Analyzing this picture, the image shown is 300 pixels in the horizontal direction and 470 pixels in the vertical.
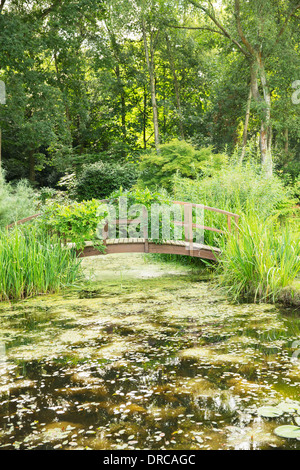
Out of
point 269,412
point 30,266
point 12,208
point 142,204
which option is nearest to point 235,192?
point 142,204

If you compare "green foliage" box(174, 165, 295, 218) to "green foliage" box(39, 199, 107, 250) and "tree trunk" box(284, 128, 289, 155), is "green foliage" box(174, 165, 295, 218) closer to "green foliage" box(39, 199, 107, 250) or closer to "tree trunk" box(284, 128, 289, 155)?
"green foliage" box(39, 199, 107, 250)

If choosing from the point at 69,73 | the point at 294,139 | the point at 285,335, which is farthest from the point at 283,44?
the point at 285,335

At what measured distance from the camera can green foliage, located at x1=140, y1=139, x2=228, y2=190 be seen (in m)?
11.4

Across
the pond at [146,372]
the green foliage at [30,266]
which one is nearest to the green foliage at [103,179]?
the green foliage at [30,266]

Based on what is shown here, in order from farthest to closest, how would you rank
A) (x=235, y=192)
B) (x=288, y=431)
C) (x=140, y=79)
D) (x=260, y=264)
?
1. (x=140, y=79)
2. (x=235, y=192)
3. (x=260, y=264)
4. (x=288, y=431)

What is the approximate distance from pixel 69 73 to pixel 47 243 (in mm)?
11331

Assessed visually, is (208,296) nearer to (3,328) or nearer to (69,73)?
(3,328)

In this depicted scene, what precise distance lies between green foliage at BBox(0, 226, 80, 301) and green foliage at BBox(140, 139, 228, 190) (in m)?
5.02

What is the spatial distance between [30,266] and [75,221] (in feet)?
3.60

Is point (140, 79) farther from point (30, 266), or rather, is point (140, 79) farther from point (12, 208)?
point (30, 266)

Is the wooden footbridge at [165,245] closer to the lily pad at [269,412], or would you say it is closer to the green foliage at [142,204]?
the green foliage at [142,204]

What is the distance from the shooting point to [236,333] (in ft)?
14.9

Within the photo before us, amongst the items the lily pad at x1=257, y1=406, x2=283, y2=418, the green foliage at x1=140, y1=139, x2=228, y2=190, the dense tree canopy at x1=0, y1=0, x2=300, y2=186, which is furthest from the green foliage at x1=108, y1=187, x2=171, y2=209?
the lily pad at x1=257, y1=406, x2=283, y2=418

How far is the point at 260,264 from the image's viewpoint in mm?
5883
